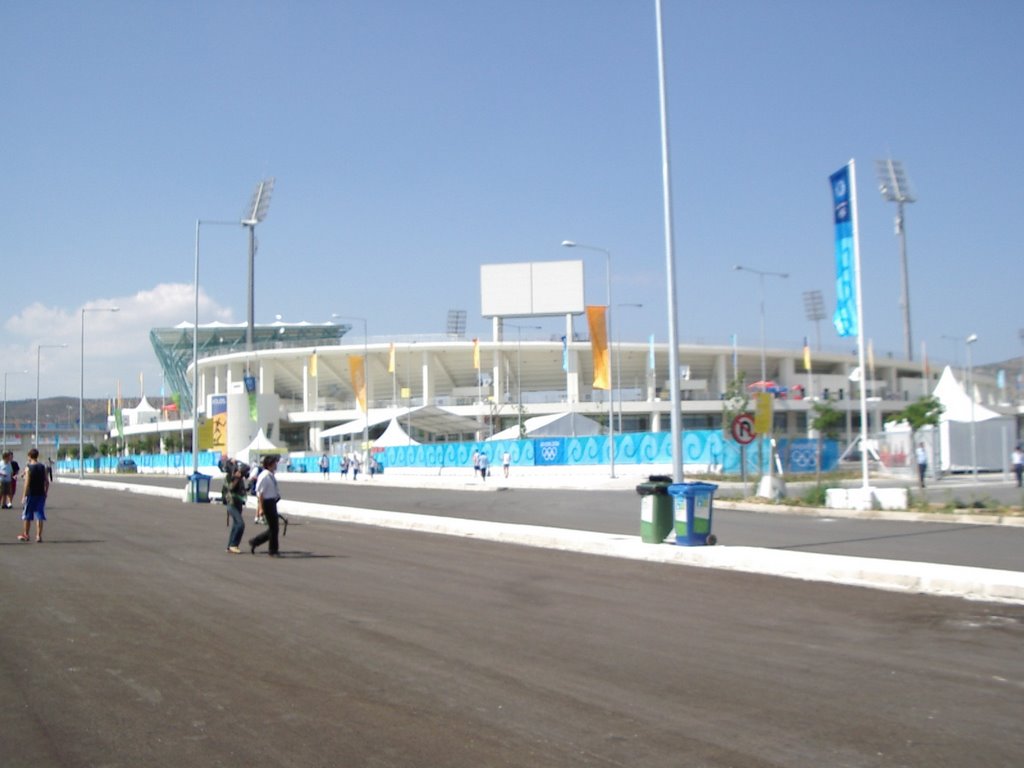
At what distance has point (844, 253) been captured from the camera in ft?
82.0

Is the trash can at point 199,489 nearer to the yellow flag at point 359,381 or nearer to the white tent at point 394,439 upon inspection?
the yellow flag at point 359,381

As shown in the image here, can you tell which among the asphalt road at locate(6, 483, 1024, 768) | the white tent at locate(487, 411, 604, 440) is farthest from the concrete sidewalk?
the white tent at locate(487, 411, 604, 440)

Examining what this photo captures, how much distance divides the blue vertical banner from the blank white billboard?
194 ft

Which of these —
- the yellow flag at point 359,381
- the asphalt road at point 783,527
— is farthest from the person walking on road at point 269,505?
the yellow flag at point 359,381

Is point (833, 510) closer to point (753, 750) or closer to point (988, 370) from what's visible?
point (753, 750)

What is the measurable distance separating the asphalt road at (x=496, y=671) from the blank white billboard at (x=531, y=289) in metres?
72.2

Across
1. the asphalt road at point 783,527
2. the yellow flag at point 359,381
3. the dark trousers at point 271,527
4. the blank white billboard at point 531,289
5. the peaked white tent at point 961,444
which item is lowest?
the asphalt road at point 783,527

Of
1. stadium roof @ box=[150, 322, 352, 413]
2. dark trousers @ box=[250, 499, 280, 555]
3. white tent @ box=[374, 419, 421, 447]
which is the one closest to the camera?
dark trousers @ box=[250, 499, 280, 555]

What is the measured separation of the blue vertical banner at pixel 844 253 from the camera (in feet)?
81.3

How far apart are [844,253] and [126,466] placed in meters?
85.3

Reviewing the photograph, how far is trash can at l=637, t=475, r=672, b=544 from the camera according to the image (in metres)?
15.7

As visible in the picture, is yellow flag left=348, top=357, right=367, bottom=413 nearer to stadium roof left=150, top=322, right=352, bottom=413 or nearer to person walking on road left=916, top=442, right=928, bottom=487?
person walking on road left=916, top=442, right=928, bottom=487

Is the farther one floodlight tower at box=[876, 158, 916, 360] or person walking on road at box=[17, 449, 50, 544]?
floodlight tower at box=[876, 158, 916, 360]

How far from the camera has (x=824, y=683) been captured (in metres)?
6.91
